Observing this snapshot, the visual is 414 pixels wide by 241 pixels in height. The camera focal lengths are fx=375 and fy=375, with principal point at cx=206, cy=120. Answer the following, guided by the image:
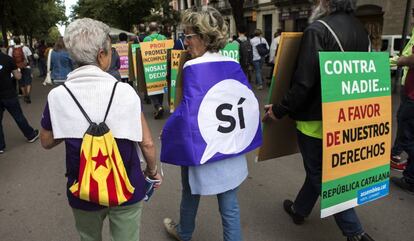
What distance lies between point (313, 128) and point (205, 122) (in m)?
0.81

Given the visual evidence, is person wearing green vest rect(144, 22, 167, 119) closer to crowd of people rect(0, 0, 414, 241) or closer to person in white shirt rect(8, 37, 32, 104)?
crowd of people rect(0, 0, 414, 241)

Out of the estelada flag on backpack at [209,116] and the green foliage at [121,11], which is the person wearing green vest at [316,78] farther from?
the green foliage at [121,11]

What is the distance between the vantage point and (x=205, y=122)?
7.16ft

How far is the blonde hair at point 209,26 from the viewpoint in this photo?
89.9 inches

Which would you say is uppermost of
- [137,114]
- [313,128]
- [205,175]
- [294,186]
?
[137,114]

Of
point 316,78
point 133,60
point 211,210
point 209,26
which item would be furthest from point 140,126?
point 133,60

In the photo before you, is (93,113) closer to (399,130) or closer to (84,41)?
(84,41)

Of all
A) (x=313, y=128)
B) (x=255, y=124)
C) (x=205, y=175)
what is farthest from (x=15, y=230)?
(x=313, y=128)

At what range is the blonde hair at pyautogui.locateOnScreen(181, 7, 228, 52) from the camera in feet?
7.49

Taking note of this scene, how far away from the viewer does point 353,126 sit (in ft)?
7.89

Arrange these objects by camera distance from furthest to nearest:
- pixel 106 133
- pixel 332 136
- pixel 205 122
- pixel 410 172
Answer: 1. pixel 410 172
2. pixel 332 136
3. pixel 205 122
4. pixel 106 133

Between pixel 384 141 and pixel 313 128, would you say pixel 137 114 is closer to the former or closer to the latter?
pixel 313 128

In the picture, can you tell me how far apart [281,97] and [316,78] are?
0.48 meters

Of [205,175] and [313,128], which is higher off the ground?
[313,128]
